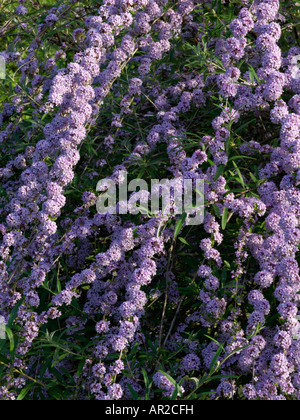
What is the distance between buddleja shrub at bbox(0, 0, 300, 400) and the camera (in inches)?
98.0

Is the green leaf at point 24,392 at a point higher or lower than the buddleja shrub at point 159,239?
lower

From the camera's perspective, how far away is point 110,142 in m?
3.34

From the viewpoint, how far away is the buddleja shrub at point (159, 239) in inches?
98.0

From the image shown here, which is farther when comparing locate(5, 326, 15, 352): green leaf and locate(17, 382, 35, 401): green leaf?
locate(17, 382, 35, 401): green leaf

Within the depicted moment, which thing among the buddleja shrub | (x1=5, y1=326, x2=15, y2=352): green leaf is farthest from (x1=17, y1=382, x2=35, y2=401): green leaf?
(x1=5, y1=326, x2=15, y2=352): green leaf

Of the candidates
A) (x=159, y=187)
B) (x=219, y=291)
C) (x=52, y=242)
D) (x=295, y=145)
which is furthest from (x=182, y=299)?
(x=295, y=145)

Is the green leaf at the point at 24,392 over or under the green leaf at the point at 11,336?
under

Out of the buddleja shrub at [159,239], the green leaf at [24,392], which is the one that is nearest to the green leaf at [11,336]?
the buddleja shrub at [159,239]

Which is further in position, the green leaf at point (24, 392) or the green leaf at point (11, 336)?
the green leaf at point (24, 392)

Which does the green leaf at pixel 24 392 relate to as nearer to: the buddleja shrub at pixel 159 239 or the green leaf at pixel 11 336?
the buddleja shrub at pixel 159 239

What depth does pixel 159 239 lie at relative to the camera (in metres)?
2.59

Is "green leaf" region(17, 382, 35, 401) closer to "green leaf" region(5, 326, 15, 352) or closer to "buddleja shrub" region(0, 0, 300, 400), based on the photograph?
"buddleja shrub" region(0, 0, 300, 400)

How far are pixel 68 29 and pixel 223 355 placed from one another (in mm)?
3001

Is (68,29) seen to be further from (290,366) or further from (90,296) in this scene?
(290,366)
